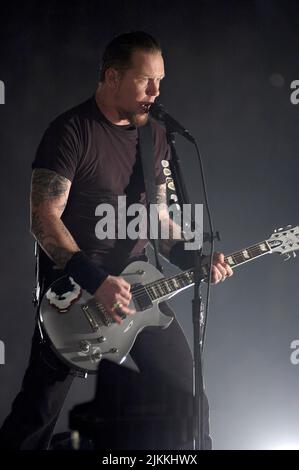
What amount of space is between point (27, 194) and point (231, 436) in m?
1.82

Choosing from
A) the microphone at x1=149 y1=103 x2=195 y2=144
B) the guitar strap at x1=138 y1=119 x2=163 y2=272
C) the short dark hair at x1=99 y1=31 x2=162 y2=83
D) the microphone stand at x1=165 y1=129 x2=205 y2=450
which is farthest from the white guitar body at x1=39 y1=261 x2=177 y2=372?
the short dark hair at x1=99 y1=31 x2=162 y2=83

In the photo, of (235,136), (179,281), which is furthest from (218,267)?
(235,136)

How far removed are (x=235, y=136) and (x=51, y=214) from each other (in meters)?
1.70

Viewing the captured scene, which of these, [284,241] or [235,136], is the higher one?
[235,136]

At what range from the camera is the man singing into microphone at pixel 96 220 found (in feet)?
7.66

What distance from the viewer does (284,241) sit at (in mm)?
2977

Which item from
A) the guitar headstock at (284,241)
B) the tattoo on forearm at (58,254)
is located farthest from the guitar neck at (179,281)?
the tattoo on forearm at (58,254)

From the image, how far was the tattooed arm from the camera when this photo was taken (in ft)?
7.68

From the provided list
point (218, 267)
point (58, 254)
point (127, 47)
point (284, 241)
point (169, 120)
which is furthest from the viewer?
point (284, 241)

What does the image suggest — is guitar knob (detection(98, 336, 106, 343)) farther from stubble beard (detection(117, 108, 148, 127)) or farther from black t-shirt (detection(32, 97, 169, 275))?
stubble beard (detection(117, 108, 148, 127))

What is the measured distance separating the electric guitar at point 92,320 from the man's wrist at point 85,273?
16 cm

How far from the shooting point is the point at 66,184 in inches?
96.3

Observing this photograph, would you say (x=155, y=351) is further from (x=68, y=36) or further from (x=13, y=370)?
(x=68, y=36)

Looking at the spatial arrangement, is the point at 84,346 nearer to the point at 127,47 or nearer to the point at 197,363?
the point at 197,363
